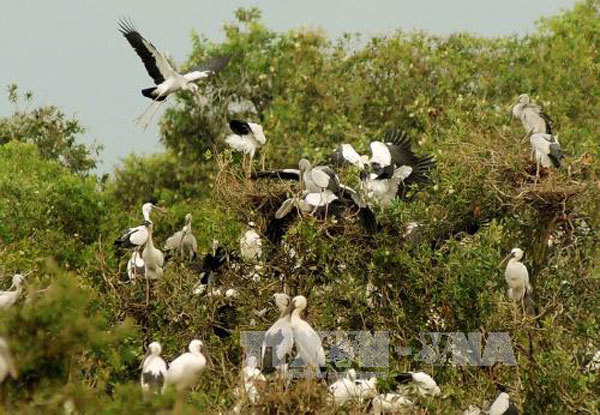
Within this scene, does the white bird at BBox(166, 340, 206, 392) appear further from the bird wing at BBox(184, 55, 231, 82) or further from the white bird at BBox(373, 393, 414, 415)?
the bird wing at BBox(184, 55, 231, 82)

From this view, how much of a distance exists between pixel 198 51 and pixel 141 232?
1587 cm

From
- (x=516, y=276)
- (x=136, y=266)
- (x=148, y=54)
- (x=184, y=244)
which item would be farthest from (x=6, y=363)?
(x=148, y=54)

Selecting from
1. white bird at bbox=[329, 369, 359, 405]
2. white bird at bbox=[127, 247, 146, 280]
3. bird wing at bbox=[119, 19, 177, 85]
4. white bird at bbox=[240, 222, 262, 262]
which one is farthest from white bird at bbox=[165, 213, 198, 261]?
white bird at bbox=[329, 369, 359, 405]

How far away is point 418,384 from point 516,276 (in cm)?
176

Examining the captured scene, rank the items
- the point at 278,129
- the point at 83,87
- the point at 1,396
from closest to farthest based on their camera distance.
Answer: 1. the point at 1,396
2. the point at 278,129
3. the point at 83,87

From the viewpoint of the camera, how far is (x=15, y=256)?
15.5 m

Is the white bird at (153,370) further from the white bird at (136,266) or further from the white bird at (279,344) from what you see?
the white bird at (136,266)

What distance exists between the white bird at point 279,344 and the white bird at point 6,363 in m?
2.91

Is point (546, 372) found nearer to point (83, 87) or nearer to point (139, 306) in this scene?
point (139, 306)

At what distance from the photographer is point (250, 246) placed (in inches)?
524

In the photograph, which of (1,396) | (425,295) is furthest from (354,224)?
(1,396)

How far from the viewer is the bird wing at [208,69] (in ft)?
58.6

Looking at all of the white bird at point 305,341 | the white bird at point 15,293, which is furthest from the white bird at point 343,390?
the white bird at point 15,293

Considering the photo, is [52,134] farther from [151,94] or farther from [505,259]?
[505,259]
